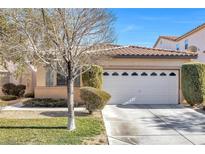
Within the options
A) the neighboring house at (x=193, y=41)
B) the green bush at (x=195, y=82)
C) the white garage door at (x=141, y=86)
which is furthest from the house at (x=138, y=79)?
the neighboring house at (x=193, y=41)

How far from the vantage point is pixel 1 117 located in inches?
510

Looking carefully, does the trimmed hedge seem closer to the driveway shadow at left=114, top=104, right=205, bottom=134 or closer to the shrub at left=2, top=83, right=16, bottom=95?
the driveway shadow at left=114, top=104, right=205, bottom=134

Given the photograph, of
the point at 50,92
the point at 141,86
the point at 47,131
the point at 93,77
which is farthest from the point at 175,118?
the point at 50,92

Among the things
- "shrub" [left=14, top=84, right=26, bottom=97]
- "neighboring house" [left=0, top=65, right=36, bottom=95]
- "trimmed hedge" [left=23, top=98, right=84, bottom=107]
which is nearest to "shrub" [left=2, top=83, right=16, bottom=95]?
"shrub" [left=14, top=84, right=26, bottom=97]

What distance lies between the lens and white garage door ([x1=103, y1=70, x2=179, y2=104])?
17.6 meters

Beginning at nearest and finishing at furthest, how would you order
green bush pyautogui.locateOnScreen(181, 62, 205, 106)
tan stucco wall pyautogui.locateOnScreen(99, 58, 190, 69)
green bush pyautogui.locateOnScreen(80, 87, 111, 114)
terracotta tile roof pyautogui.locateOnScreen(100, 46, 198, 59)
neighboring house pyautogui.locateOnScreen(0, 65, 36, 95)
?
1. green bush pyautogui.locateOnScreen(80, 87, 111, 114)
2. green bush pyautogui.locateOnScreen(181, 62, 205, 106)
3. terracotta tile roof pyautogui.locateOnScreen(100, 46, 198, 59)
4. tan stucco wall pyautogui.locateOnScreen(99, 58, 190, 69)
5. neighboring house pyautogui.locateOnScreen(0, 65, 36, 95)

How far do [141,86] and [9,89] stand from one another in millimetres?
9487

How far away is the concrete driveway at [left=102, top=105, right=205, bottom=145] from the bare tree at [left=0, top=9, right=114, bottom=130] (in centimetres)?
187

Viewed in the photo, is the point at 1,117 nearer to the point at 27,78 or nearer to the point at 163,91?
the point at 163,91

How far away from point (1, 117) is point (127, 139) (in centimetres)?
589

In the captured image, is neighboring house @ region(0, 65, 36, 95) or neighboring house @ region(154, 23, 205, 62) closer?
neighboring house @ region(0, 65, 36, 95)

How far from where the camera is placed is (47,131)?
10.3 metres

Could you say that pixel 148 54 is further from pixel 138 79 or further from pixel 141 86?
pixel 141 86
